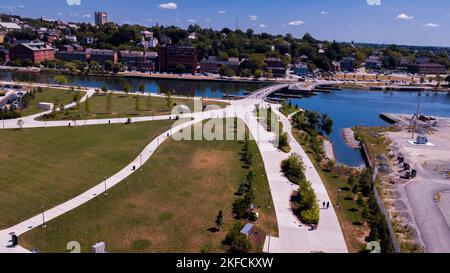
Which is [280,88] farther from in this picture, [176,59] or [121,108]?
[121,108]

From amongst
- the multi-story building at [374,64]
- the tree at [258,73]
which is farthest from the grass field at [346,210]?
the multi-story building at [374,64]

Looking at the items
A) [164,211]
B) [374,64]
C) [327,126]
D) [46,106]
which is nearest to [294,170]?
[164,211]

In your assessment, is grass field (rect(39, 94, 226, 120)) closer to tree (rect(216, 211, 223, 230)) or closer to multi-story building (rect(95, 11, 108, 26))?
tree (rect(216, 211, 223, 230))

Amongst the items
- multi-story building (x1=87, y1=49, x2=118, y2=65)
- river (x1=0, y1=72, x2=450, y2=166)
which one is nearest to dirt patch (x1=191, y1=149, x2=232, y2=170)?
river (x1=0, y1=72, x2=450, y2=166)

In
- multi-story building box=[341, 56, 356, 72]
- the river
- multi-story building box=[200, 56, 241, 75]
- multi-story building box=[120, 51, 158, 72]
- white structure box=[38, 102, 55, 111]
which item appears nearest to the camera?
white structure box=[38, 102, 55, 111]

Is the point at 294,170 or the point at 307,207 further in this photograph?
the point at 294,170
